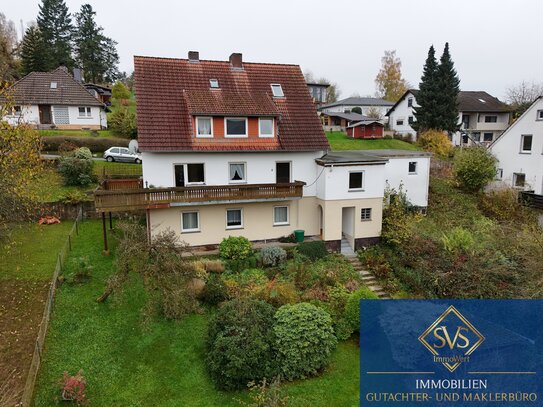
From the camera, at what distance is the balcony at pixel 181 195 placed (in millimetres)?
19156

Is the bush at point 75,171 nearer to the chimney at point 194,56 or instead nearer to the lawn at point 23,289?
the lawn at point 23,289

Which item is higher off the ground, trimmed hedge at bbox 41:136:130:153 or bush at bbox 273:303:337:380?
trimmed hedge at bbox 41:136:130:153

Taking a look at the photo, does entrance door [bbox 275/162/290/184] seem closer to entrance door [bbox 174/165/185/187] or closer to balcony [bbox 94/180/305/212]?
balcony [bbox 94/180/305/212]

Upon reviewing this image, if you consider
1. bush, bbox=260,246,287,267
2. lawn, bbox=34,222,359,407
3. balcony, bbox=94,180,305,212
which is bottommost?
lawn, bbox=34,222,359,407

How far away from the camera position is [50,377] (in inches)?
505

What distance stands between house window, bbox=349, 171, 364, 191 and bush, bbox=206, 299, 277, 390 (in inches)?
441

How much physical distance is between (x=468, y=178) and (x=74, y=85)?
1629 inches

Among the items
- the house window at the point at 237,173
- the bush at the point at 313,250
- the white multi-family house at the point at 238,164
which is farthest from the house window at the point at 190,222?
the bush at the point at 313,250

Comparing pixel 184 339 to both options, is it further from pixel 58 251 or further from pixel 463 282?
pixel 463 282

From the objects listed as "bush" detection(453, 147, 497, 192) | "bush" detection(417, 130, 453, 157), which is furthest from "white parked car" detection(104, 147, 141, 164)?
"bush" detection(417, 130, 453, 157)

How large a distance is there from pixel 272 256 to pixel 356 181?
23.4 feet

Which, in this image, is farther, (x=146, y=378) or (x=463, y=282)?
(x=463, y=282)

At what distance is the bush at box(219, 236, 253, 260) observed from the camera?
20734 mm

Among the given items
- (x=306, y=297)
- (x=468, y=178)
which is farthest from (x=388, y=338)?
(x=468, y=178)
